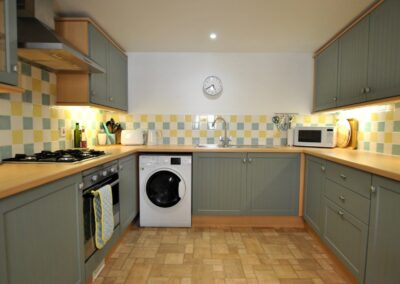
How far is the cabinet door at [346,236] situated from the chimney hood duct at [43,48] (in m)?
2.24

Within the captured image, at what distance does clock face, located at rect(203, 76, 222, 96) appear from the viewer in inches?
121

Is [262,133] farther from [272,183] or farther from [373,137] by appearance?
[373,137]

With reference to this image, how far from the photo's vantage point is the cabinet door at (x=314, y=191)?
217cm

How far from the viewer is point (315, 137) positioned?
2.77m

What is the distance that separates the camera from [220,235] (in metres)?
2.46

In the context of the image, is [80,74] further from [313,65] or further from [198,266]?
[313,65]

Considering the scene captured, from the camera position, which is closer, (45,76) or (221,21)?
(45,76)

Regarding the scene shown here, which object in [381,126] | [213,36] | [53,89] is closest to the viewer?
[53,89]

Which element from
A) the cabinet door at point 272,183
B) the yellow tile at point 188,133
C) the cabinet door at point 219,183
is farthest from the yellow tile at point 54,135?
the cabinet door at point 272,183

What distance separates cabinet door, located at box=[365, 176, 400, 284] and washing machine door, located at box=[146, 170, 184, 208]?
1698 mm

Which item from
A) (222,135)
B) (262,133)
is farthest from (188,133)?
Result: (262,133)

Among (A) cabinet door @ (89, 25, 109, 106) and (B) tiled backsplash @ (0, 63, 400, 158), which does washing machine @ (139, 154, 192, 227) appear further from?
(A) cabinet door @ (89, 25, 109, 106)

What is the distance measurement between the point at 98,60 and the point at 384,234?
2.62m

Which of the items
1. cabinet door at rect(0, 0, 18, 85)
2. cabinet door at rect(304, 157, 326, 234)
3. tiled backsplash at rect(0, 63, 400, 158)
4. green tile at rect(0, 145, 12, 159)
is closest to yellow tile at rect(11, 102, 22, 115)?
tiled backsplash at rect(0, 63, 400, 158)
